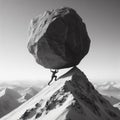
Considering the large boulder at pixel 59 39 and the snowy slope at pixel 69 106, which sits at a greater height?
the large boulder at pixel 59 39

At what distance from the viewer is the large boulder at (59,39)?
63.4ft

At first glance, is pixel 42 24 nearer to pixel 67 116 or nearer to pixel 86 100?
pixel 86 100

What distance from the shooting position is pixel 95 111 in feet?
52.4

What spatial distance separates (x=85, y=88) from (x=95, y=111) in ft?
10.9

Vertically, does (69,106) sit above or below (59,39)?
below

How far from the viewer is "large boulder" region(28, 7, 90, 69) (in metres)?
19.3

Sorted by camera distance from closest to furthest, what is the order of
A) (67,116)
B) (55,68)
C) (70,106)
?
(67,116) → (70,106) → (55,68)

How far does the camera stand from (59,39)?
1944 cm

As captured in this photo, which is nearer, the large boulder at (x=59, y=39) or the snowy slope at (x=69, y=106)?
the snowy slope at (x=69, y=106)

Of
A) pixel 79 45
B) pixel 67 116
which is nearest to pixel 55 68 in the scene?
pixel 79 45

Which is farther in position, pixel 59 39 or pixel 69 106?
pixel 59 39

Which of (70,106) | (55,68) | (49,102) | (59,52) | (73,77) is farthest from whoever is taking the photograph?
(55,68)

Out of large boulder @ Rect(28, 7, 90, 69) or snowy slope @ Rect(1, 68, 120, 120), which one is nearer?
snowy slope @ Rect(1, 68, 120, 120)

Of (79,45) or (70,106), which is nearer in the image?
(70,106)
